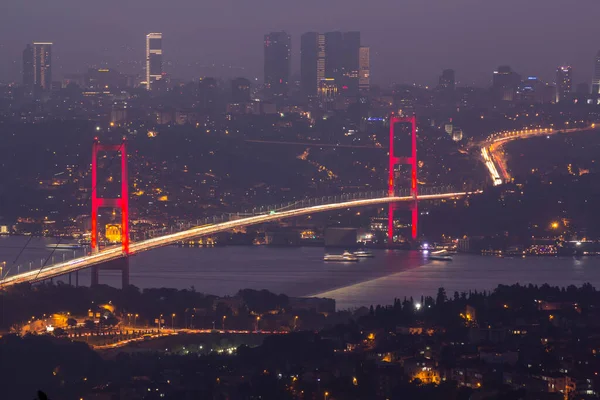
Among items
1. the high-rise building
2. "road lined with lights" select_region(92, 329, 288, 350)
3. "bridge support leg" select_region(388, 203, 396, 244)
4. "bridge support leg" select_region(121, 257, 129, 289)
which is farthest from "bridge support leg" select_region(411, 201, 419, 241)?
the high-rise building

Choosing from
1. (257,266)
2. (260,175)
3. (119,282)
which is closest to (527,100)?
(260,175)

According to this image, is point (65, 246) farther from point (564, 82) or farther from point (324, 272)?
point (564, 82)

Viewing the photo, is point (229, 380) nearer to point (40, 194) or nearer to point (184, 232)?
point (184, 232)

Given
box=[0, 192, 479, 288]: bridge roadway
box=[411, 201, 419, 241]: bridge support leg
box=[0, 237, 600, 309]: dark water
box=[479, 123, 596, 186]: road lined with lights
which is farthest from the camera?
box=[479, 123, 596, 186]: road lined with lights

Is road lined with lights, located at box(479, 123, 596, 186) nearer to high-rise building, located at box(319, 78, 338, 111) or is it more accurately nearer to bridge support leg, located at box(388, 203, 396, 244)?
high-rise building, located at box(319, 78, 338, 111)

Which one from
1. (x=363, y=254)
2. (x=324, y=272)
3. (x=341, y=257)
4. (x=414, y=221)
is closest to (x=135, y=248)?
(x=324, y=272)
